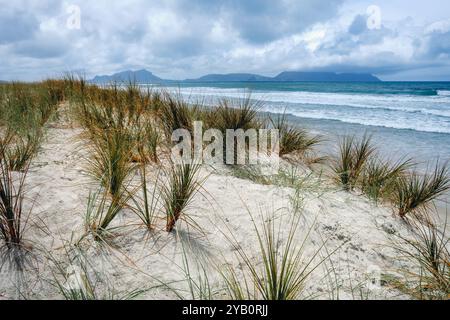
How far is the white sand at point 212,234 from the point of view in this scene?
72.2 inches

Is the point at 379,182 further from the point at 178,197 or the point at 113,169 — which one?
the point at 113,169

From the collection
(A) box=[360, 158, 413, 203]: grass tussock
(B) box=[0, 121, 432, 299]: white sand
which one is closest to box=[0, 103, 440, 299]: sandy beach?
(B) box=[0, 121, 432, 299]: white sand

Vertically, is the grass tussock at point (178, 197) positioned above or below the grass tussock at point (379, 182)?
above

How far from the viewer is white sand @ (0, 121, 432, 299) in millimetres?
1834

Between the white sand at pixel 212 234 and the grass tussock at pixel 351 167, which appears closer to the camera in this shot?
the white sand at pixel 212 234

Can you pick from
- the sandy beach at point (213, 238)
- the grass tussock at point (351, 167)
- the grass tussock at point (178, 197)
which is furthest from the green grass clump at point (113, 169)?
the grass tussock at point (351, 167)

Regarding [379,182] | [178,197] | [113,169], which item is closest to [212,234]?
[178,197]

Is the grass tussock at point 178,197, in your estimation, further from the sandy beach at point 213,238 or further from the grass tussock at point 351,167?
the grass tussock at point 351,167

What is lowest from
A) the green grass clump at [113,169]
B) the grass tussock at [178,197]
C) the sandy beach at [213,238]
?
the sandy beach at [213,238]

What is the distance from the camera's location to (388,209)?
10.3ft

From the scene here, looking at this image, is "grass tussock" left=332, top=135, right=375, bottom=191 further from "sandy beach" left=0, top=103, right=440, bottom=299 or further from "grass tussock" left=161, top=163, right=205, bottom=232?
"grass tussock" left=161, top=163, right=205, bottom=232
